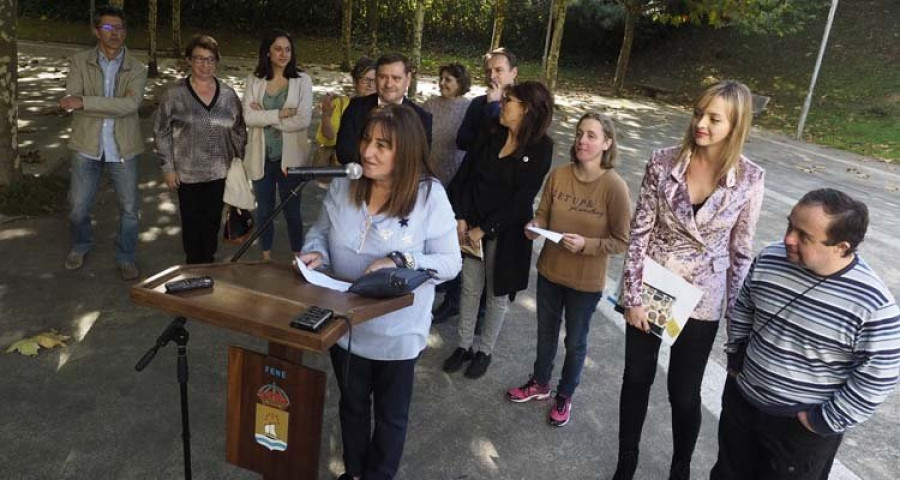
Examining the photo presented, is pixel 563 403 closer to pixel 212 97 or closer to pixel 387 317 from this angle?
pixel 387 317

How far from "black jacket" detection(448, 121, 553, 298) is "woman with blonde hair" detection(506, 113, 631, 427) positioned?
0.51 ft

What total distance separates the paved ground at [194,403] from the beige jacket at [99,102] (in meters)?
1.07

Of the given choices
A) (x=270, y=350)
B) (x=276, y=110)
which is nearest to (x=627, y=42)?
(x=276, y=110)

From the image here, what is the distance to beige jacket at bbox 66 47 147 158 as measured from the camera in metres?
4.78

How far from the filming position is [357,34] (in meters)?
25.9

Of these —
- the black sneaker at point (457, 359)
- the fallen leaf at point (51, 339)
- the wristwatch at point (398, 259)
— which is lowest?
the fallen leaf at point (51, 339)

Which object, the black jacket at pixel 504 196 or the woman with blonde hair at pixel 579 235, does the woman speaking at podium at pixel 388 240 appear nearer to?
the woman with blonde hair at pixel 579 235

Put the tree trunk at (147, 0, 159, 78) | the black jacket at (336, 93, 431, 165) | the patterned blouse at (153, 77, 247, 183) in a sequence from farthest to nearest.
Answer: the tree trunk at (147, 0, 159, 78), the patterned blouse at (153, 77, 247, 183), the black jacket at (336, 93, 431, 165)

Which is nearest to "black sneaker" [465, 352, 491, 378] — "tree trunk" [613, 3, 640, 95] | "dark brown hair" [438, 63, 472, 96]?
"dark brown hair" [438, 63, 472, 96]

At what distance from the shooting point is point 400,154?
2602mm

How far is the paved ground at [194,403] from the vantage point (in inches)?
131

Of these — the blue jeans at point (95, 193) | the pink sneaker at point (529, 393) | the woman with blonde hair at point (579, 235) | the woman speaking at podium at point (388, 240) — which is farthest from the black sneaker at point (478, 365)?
the blue jeans at point (95, 193)

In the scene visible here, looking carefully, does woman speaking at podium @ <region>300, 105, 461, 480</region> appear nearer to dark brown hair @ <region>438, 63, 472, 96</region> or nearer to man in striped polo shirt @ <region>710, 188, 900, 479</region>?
man in striped polo shirt @ <region>710, 188, 900, 479</region>

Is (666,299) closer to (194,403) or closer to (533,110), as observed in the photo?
(533,110)
